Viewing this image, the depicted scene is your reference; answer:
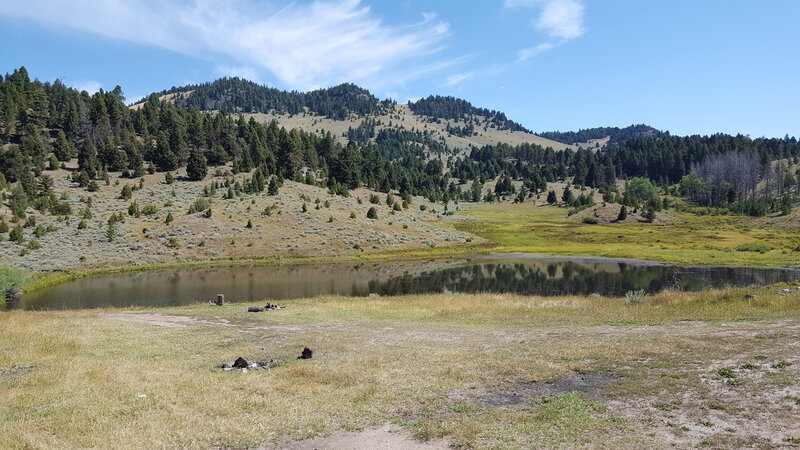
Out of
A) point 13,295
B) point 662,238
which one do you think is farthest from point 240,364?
point 662,238

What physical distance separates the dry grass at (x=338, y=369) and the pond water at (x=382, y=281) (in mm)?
19051

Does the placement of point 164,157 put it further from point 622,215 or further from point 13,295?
point 622,215

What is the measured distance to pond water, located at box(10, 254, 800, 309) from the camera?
5100 cm

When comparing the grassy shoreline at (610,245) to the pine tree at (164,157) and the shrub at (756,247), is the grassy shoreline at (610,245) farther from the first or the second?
the pine tree at (164,157)

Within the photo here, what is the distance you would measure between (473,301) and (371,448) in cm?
3059

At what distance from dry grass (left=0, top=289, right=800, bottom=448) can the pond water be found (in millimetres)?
19051

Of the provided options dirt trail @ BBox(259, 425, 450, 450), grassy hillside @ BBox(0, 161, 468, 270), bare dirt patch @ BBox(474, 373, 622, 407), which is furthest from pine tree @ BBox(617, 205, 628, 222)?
dirt trail @ BBox(259, 425, 450, 450)

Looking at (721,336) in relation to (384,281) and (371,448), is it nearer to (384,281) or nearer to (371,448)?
(371,448)

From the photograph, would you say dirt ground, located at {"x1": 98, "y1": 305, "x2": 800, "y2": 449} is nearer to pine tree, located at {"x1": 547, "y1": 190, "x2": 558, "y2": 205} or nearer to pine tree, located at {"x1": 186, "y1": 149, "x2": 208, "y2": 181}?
pine tree, located at {"x1": 186, "y1": 149, "x2": 208, "y2": 181}

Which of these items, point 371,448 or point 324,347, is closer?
point 371,448

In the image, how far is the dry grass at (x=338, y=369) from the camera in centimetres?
1223

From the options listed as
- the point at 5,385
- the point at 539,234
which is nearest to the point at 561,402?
the point at 5,385

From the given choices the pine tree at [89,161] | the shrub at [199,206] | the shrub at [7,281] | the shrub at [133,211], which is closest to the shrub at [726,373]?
the shrub at [7,281]

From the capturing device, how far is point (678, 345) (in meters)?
20.0
